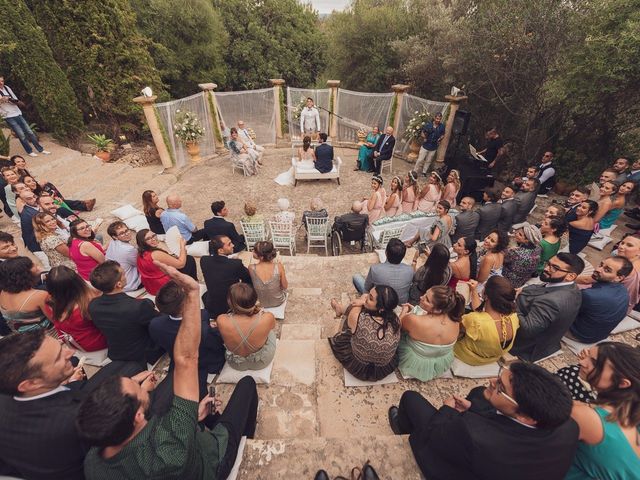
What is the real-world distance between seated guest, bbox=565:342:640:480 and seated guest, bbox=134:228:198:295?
405cm

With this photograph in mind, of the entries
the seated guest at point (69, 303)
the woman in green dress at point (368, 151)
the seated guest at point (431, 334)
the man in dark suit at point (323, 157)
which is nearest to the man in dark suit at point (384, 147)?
the woman in green dress at point (368, 151)

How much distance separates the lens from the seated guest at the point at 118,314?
8.70 feet

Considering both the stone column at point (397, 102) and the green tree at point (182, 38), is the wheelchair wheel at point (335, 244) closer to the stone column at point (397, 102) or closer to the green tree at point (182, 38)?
the stone column at point (397, 102)

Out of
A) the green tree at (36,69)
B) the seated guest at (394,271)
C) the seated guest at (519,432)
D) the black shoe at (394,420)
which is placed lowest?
the black shoe at (394,420)

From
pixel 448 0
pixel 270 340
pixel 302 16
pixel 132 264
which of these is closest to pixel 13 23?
pixel 132 264

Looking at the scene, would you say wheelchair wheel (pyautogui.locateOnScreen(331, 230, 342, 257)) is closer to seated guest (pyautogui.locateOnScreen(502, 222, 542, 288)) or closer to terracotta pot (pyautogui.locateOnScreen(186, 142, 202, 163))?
seated guest (pyautogui.locateOnScreen(502, 222, 542, 288))

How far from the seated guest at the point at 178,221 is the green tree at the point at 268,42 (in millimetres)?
18754

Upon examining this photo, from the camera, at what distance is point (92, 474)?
1.37 meters

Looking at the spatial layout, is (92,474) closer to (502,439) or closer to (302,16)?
(502,439)

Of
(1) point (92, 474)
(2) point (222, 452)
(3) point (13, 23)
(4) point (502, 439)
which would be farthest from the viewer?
(3) point (13, 23)

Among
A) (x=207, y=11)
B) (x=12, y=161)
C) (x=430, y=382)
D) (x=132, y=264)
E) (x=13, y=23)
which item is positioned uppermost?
(x=207, y=11)

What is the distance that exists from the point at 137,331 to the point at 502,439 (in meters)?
3.01

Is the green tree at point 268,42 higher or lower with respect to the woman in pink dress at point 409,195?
higher

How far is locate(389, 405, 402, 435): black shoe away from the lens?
8.58 feet
